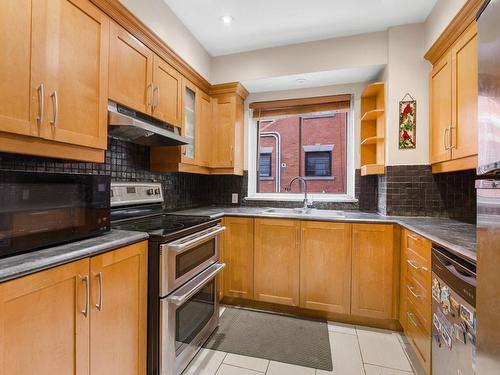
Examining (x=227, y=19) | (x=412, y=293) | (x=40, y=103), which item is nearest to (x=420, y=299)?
(x=412, y=293)

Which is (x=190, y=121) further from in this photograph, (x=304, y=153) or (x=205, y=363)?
(x=205, y=363)

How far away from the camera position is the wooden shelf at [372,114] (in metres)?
2.39

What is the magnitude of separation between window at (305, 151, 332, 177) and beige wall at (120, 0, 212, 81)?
153cm

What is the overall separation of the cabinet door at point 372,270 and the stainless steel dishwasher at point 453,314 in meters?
0.65

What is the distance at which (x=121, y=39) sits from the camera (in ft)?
5.22

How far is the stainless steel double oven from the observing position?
1.40m

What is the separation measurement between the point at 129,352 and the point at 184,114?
1799 millimetres

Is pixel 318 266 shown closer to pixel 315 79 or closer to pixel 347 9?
pixel 315 79

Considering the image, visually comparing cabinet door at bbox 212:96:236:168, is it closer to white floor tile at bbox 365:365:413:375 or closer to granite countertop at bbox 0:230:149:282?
granite countertop at bbox 0:230:149:282

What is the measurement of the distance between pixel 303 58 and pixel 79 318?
2677mm

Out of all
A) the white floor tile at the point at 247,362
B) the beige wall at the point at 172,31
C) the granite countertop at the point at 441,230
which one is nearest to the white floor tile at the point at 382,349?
the white floor tile at the point at 247,362

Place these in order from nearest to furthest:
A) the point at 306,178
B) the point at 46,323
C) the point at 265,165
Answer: the point at 46,323 → the point at 306,178 → the point at 265,165

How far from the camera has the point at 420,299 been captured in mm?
1581

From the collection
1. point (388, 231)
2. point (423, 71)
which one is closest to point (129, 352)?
point (388, 231)
